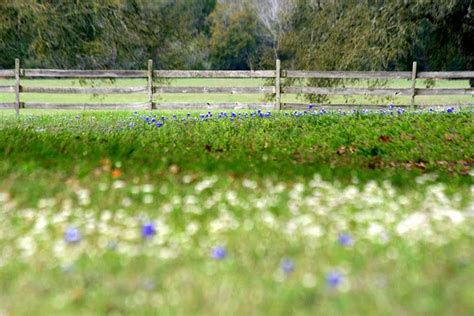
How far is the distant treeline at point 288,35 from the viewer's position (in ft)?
55.6

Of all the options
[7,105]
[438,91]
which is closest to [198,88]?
[7,105]

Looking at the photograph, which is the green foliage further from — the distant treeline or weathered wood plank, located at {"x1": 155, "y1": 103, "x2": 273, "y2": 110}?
weathered wood plank, located at {"x1": 155, "y1": 103, "x2": 273, "y2": 110}

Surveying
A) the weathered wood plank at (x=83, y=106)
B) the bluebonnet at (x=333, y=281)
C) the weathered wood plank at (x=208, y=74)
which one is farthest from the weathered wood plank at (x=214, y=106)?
the bluebonnet at (x=333, y=281)

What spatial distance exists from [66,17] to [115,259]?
50.5ft

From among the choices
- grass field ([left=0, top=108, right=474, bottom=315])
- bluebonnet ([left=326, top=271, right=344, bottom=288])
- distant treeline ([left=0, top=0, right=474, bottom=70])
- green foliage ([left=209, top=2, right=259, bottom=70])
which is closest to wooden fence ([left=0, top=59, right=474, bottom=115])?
distant treeline ([left=0, top=0, right=474, bottom=70])

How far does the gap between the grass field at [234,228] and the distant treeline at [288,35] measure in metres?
10.4

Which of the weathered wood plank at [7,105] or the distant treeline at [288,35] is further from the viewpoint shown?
the distant treeline at [288,35]

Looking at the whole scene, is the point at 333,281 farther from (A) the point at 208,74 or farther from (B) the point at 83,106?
(B) the point at 83,106

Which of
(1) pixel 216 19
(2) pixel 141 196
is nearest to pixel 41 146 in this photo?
(2) pixel 141 196

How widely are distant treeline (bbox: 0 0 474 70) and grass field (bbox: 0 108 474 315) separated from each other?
10.4 m

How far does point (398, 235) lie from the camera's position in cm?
361

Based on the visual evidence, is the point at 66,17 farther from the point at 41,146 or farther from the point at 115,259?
the point at 115,259

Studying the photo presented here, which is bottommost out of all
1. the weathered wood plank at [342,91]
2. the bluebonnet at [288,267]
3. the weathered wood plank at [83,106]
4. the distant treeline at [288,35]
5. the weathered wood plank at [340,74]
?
the bluebonnet at [288,267]

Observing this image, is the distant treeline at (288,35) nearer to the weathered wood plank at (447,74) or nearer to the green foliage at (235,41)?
the weathered wood plank at (447,74)
